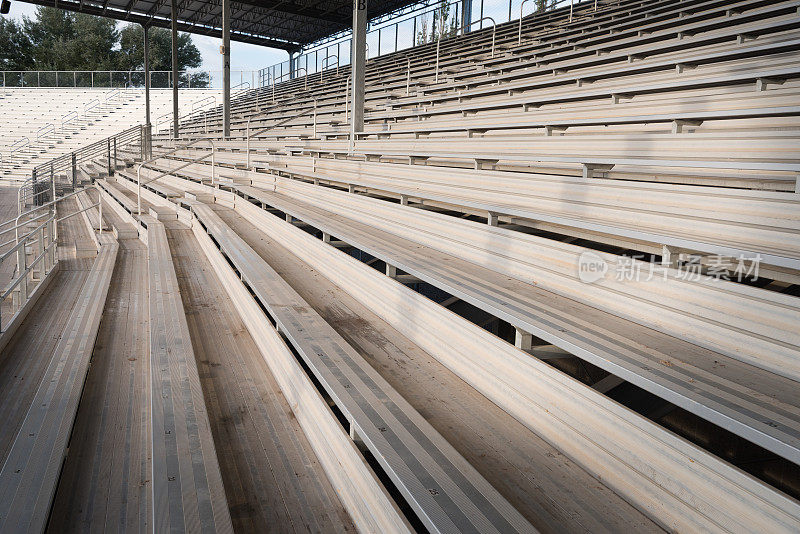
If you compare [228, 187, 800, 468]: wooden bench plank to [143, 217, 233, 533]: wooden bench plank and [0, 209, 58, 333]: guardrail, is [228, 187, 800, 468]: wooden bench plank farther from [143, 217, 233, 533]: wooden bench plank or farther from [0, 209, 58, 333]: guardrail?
[0, 209, 58, 333]: guardrail

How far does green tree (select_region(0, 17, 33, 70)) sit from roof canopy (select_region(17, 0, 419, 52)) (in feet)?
71.4

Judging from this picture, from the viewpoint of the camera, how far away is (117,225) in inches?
310

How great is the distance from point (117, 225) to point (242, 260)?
4978mm

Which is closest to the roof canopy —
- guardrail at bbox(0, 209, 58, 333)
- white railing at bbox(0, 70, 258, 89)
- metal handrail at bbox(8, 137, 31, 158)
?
white railing at bbox(0, 70, 258, 89)

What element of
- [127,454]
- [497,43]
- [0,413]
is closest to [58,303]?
[0,413]

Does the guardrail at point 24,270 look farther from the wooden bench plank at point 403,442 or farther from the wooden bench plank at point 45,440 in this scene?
the wooden bench plank at point 403,442

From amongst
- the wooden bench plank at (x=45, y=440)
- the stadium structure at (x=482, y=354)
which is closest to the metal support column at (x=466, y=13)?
the stadium structure at (x=482, y=354)

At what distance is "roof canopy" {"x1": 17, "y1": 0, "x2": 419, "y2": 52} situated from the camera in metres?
Result: 17.9

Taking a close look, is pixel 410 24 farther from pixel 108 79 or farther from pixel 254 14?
pixel 108 79

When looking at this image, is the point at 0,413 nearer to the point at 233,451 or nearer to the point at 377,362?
the point at 233,451

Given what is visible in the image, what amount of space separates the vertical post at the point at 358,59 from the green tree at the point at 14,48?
39098mm

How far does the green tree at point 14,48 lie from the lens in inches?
1393

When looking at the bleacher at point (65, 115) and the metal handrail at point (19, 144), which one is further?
the bleacher at point (65, 115)

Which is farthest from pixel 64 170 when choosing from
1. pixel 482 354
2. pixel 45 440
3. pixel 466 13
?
pixel 482 354
